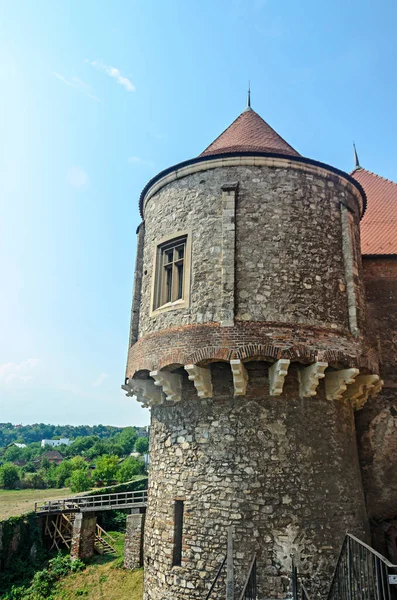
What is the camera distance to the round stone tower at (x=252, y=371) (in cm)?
849

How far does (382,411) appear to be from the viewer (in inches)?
460

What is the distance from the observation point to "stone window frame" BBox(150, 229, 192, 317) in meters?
9.84

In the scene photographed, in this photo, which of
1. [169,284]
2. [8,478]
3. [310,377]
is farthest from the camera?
A: [8,478]

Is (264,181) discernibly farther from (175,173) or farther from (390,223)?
(390,223)

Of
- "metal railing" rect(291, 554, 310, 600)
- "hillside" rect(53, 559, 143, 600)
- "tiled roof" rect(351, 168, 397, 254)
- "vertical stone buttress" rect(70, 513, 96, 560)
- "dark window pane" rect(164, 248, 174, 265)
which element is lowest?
"hillside" rect(53, 559, 143, 600)

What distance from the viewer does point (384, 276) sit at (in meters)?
12.8

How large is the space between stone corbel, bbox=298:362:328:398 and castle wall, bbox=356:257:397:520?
3540mm

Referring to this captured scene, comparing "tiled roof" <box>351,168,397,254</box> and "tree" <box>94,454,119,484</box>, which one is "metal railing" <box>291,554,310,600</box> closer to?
"tiled roof" <box>351,168,397,254</box>

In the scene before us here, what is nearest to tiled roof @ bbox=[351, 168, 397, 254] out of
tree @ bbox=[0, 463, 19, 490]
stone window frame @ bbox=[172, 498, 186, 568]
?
stone window frame @ bbox=[172, 498, 186, 568]

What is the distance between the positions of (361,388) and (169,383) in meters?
4.51

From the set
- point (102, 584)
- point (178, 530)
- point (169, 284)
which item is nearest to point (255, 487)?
point (178, 530)

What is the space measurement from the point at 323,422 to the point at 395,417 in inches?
138

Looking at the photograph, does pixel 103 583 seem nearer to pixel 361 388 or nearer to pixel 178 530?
pixel 178 530

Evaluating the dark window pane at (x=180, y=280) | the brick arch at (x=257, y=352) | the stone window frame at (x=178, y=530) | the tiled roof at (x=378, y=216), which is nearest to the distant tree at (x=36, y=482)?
the stone window frame at (x=178, y=530)
